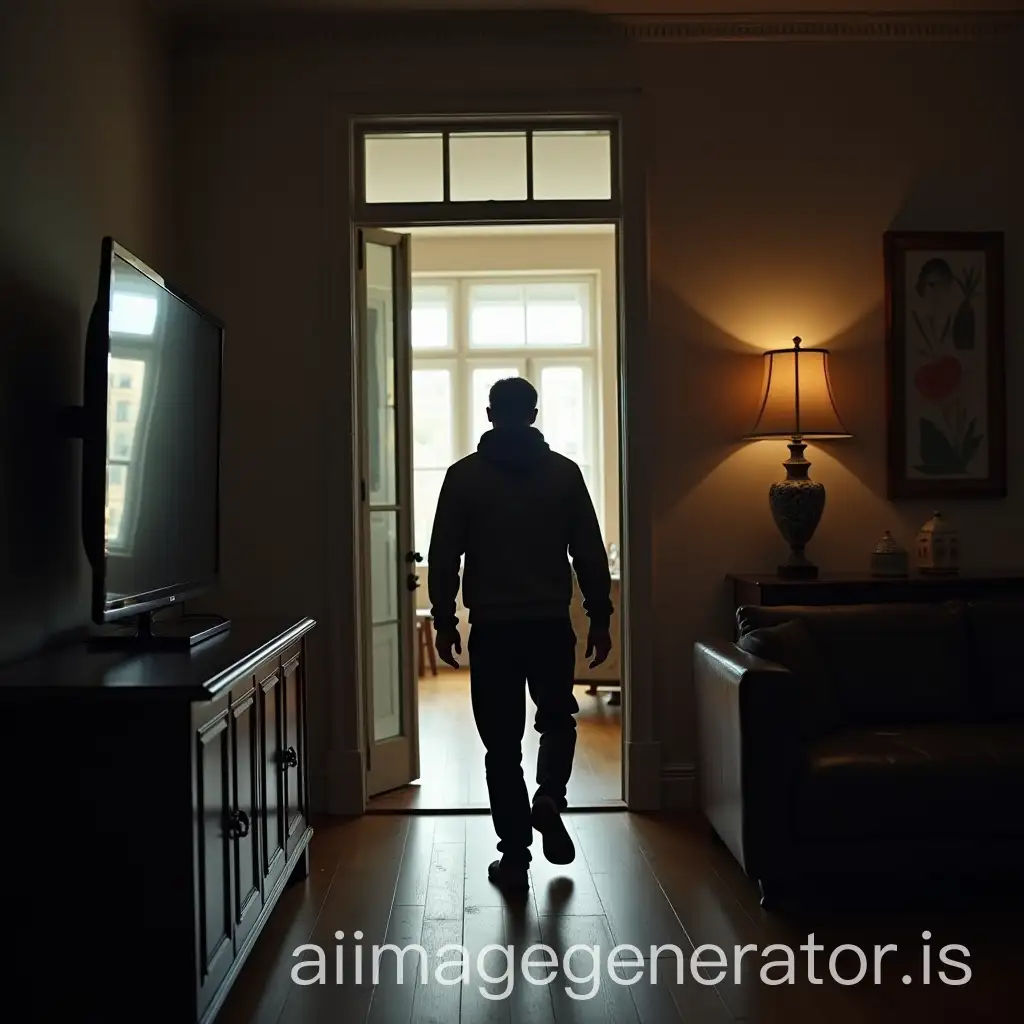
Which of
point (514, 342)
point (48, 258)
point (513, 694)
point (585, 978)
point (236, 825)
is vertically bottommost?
point (585, 978)

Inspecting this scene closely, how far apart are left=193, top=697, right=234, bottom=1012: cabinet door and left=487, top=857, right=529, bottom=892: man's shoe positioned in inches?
42.9

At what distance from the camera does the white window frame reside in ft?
27.9

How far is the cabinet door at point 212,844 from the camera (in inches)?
92.4

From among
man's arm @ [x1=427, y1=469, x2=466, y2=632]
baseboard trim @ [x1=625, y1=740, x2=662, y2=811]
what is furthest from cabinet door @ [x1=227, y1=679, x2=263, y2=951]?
baseboard trim @ [x1=625, y1=740, x2=662, y2=811]

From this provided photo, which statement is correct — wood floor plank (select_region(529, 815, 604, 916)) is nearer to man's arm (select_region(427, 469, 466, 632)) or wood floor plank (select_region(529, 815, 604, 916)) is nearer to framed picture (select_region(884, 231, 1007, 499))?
man's arm (select_region(427, 469, 466, 632))

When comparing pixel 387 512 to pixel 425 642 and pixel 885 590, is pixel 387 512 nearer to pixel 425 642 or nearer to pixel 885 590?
pixel 885 590

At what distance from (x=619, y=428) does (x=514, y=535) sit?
1.08 m

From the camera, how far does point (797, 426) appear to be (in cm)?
428

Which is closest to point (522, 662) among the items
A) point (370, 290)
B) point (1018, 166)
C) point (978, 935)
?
point (978, 935)

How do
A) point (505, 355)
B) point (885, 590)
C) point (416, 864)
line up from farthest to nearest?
1. point (505, 355)
2. point (885, 590)
3. point (416, 864)

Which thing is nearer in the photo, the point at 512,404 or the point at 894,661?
the point at 512,404

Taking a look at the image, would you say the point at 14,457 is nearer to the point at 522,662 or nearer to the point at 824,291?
the point at 522,662

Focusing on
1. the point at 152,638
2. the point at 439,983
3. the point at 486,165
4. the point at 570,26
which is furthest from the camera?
the point at 486,165

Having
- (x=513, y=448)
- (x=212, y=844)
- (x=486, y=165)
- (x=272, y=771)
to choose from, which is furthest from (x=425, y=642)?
(x=212, y=844)
